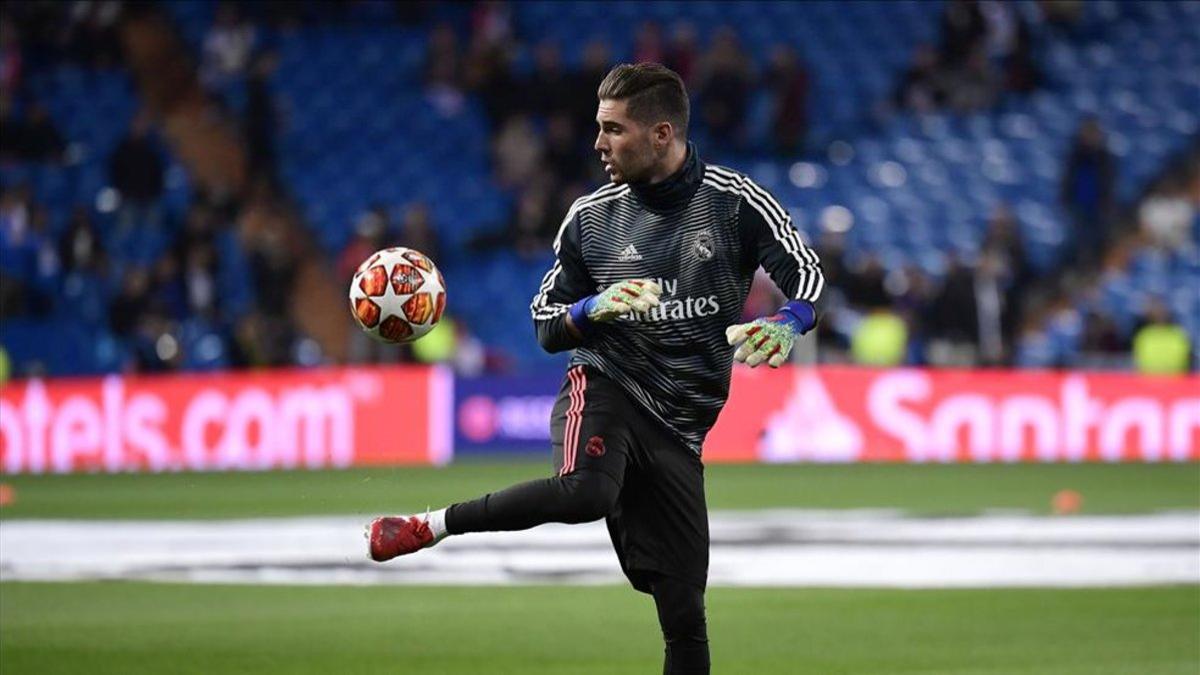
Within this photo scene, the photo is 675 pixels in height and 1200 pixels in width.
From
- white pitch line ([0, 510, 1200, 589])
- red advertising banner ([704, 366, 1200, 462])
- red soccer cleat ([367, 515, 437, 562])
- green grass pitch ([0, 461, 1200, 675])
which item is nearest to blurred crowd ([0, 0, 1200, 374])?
red advertising banner ([704, 366, 1200, 462])

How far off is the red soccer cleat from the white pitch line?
509 cm

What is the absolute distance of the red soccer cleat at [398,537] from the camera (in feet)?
19.9

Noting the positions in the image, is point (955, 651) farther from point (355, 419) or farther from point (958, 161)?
point (958, 161)

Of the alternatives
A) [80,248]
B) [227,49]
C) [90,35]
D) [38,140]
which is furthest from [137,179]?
[90,35]

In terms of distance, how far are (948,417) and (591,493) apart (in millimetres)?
14690

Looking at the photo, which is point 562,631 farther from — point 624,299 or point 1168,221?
point 1168,221

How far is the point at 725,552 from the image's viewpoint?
12.5 metres

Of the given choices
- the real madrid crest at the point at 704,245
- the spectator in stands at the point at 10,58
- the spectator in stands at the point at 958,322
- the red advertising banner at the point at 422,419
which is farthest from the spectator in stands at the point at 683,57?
the real madrid crest at the point at 704,245

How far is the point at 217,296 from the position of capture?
22.9 m

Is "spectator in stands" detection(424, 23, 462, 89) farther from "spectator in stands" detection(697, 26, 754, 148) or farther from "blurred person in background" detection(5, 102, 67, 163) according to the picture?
"blurred person in background" detection(5, 102, 67, 163)

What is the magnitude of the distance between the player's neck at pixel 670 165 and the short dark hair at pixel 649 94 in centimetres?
5

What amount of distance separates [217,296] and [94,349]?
1579 mm

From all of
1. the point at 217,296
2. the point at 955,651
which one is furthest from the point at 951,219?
the point at 955,651

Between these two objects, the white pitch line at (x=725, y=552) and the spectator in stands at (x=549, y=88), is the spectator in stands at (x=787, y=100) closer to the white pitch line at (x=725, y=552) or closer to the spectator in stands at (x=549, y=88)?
the spectator in stands at (x=549, y=88)
